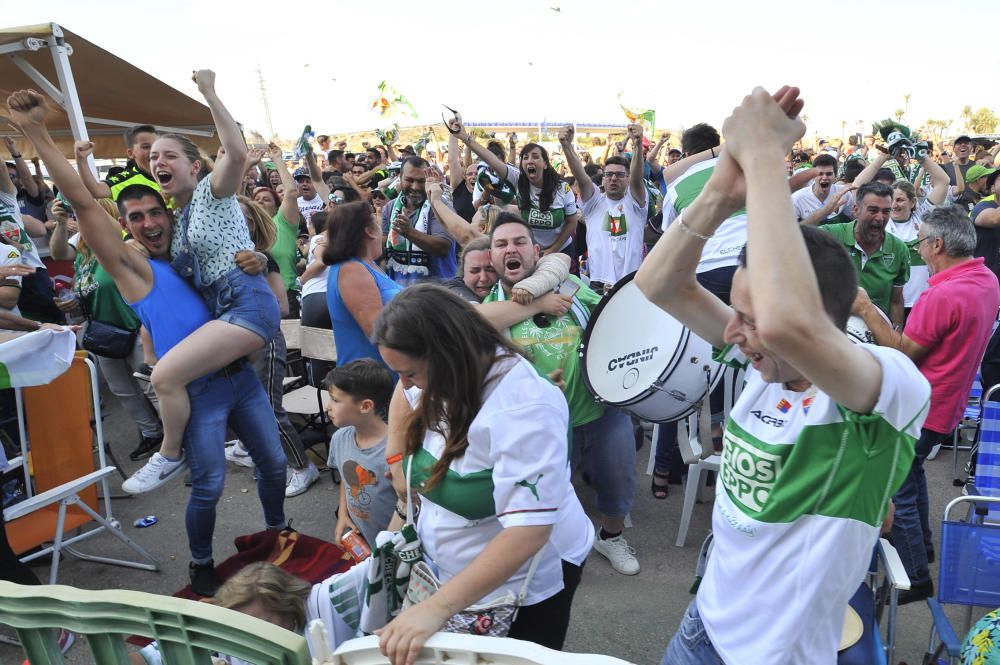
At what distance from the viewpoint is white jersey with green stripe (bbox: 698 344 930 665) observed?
124 cm

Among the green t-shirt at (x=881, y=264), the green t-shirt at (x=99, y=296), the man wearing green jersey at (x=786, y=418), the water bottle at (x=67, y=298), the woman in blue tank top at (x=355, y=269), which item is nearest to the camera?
the man wearing green jersey at (x=786, y=418)

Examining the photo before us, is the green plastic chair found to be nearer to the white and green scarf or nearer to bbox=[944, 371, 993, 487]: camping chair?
the white and green scarf

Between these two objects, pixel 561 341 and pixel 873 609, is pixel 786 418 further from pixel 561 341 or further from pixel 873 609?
pixel 561 341

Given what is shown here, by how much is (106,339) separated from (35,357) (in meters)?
1.49

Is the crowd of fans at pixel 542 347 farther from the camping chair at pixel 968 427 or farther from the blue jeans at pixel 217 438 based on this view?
the camping chair at pixel 968 427

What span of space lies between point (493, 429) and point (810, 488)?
711 mm

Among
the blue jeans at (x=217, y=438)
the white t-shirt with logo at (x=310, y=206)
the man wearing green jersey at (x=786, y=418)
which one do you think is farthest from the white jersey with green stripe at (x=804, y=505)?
the white t-shirt with logo at (x=310, y=206)

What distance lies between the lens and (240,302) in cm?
314

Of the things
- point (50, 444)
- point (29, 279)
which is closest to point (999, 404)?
point (50, 444)

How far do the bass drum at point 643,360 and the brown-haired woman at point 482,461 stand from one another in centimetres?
90

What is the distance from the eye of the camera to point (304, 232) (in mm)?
8844

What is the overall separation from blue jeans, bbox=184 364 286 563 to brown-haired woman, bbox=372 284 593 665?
1.69 m

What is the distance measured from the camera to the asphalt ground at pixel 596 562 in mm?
3002

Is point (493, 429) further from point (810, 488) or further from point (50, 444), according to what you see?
point (50, 444)
